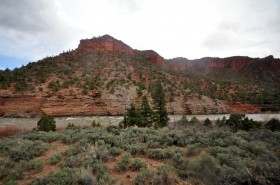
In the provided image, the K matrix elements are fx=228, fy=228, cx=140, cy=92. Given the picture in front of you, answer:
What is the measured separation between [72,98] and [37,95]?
17.0 ft

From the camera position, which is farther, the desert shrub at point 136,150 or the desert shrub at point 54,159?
the desert shrub at point 136,150

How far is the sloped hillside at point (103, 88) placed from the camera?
1356 inches

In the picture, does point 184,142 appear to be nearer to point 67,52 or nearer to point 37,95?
point 37,95

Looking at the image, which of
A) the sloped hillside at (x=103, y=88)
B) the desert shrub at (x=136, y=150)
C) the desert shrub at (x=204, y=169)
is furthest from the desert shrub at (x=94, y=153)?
the sloped hillside at (x=103, y=88)

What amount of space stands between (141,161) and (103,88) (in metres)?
32.6

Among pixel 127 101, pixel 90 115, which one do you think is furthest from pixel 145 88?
pixel 90 115

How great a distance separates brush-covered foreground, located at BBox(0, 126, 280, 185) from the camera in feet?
20.6

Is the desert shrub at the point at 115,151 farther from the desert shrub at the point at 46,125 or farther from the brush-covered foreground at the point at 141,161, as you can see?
the desert shrub at the point at 46,125

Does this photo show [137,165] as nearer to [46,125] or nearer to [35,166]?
[35,166]

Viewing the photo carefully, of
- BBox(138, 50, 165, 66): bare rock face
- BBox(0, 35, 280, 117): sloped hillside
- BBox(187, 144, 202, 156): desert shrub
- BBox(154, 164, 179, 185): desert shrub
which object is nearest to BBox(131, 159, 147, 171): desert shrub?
BBox(154, 164, 179, 185): desert shrub

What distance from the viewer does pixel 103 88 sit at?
130ft

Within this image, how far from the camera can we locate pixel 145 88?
43.5m

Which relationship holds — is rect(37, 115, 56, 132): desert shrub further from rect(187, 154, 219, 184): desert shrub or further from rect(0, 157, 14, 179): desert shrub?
rect(187, 154, 219, 184): desert shrub

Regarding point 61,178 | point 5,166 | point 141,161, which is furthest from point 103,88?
point 61,178
